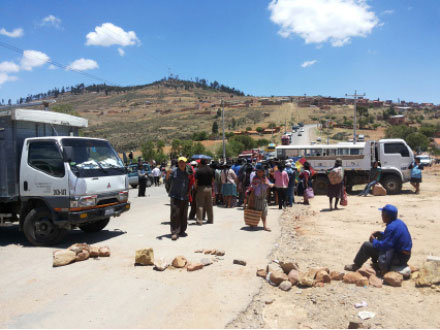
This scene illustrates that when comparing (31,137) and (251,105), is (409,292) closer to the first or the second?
(31,137)

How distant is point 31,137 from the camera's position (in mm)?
7836

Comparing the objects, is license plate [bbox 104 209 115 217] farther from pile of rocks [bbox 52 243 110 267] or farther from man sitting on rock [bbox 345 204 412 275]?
man sitting on rock [bbox 345 204 412 275]

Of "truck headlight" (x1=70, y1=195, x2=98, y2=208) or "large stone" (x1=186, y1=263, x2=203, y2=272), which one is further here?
"truck headlight" (x1=70, y1=195, x2=98, y2=208)

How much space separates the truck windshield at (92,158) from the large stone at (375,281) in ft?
17.7

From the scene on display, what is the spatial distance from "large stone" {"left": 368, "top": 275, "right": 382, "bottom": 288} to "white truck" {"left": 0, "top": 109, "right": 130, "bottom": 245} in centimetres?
515

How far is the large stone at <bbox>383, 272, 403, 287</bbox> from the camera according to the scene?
4.95 m

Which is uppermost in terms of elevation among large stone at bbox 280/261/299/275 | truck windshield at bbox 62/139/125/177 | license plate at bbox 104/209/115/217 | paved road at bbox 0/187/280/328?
truck windshield at bbox 62/139/125/177

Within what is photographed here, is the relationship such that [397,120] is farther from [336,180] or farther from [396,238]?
[396,238]

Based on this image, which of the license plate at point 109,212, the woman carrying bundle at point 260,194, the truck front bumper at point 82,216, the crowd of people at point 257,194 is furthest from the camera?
the woman carrying bundle at point 260,194

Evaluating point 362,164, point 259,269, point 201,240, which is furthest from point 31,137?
point 362,164

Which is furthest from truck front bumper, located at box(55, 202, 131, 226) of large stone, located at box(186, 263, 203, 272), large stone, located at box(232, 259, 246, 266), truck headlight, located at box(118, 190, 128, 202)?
large stone, located at box(232, 259, 246, 266)

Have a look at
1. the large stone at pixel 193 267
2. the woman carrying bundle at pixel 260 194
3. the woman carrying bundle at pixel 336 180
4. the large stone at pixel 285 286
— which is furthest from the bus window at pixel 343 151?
the large stone at pixel 285 286

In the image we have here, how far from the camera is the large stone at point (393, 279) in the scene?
4953 millimetres

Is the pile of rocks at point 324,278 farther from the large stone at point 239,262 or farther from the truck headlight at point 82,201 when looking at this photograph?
the truck headlight at point 82,201
